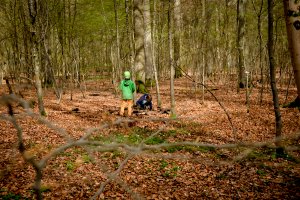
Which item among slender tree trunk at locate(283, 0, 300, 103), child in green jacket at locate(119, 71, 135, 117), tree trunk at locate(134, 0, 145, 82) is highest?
tree trunk at locate(134, 0, 145, 82)

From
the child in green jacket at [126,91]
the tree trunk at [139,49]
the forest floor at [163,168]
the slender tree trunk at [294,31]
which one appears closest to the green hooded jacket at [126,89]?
the child in green jacket at [126,91]

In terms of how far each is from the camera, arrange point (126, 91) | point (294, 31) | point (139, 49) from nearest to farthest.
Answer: point (294, 31), point (126, 91), point (139, 49)

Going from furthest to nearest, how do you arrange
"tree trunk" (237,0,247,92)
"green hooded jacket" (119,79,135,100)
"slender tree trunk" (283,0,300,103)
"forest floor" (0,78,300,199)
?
1. "tree trunk" (237,0,247,92)
2. "green hooded jacket" (119,79,135,100)
3. "forest floor" (0,78,300,199)
4. "slender tree trunk" (283,0,300,103)

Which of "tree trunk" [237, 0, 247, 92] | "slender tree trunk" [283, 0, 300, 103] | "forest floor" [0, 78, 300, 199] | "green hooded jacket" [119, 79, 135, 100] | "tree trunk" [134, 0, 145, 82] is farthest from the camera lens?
"tree trunk" [237, 0, 247, 92]

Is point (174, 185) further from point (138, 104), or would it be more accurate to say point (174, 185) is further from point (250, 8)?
point (250, 8)

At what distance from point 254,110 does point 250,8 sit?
13.2 metres

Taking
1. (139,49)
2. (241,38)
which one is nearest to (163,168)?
(139,49)

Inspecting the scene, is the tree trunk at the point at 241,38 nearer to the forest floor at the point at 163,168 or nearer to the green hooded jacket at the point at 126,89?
the forest floor at the point at 163,168

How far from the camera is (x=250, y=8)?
21.6 meters

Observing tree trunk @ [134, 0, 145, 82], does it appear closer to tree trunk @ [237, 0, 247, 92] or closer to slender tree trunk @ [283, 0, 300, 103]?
tree trunk @ [237, 0, 247, 92]

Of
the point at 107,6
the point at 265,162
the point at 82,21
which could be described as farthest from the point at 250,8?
the point at 265,162

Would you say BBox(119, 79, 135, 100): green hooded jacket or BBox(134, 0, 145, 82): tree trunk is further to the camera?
BBox(134, 0, 145, 82): tree trunk

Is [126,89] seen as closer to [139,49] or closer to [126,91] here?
[126,91]

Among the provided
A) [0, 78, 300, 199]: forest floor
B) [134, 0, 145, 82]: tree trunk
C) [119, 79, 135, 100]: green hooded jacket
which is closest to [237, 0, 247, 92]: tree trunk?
[134, 0, 145, 82]: tree trunk
